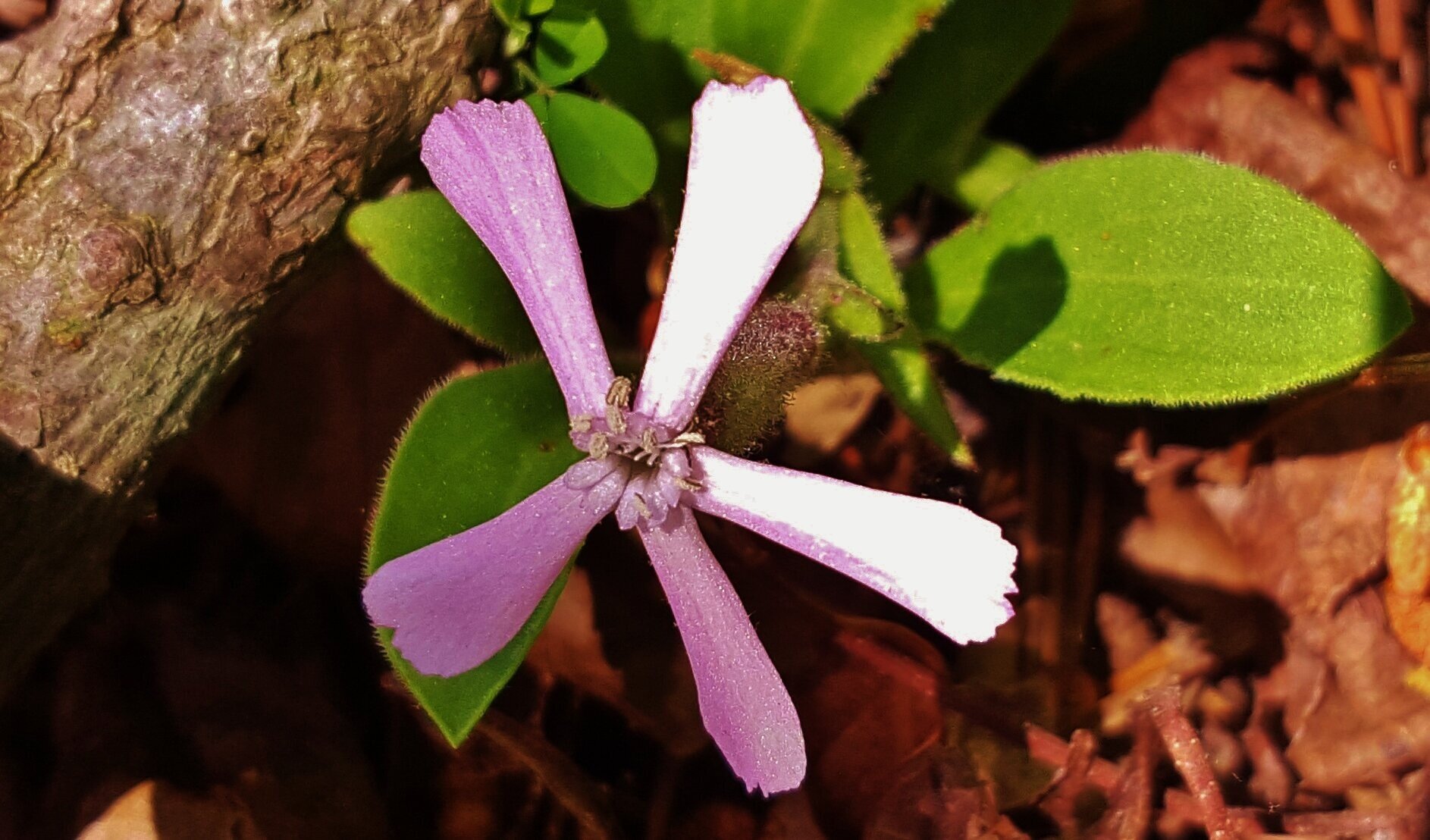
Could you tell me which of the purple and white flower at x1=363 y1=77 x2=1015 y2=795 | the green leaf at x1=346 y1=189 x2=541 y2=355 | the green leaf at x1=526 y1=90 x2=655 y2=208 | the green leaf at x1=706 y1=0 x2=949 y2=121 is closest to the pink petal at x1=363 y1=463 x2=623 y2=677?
the purple and white flower at x1=363 y1=77 x2=1015 y2=795

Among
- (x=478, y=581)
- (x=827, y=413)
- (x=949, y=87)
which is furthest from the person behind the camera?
(x=827, y=413)

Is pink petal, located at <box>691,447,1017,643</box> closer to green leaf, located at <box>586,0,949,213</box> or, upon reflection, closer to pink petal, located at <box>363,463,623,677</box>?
pink petal, located at <box>363,463,623,677</box>

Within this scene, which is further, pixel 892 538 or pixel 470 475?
pixel 470 475

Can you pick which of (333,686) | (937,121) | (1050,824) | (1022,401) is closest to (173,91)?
(333,686)

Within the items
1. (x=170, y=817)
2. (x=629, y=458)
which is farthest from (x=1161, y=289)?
(x=170, y=817)

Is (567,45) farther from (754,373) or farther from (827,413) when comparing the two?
(827,413)

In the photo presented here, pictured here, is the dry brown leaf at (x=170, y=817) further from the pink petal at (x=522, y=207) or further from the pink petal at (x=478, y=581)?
the pink petal at (x=522, y=207)

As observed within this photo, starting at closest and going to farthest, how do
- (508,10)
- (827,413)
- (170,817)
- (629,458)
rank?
(629,458) < (508,10) < (170,817) < (827,413)
